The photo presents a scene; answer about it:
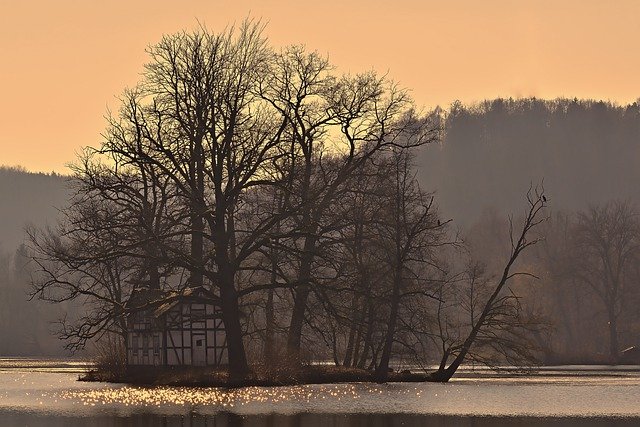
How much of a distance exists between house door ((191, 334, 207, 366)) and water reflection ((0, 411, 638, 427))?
89.2 ft

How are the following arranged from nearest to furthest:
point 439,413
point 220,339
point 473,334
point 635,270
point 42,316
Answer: point 439,413
point 473,334
point 220,339
point 635,270
point 42,316

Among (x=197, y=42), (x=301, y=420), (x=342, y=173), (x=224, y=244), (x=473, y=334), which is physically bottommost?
(x=301, y=420)

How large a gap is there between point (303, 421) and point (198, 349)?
1217 inches

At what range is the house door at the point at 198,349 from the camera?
69.2m

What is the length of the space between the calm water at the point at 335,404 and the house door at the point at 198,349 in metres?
7.07

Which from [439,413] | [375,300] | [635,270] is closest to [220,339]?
[375,300]

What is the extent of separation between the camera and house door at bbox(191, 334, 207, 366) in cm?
6919

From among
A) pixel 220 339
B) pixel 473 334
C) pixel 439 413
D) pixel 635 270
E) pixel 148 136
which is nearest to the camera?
pixel 439 413

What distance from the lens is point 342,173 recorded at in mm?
64438

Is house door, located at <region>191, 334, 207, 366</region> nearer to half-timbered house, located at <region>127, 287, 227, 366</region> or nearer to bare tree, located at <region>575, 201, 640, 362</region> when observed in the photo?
half-timbered house, located at <region>127, 287, 227, 366</region>

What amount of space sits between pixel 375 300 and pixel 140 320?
1512 cm

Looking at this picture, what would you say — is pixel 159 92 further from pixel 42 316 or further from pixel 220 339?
pixel 42 316

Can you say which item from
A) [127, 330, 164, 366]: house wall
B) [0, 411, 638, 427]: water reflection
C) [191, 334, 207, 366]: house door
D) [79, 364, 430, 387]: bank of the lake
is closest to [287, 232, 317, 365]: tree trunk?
[79, 364, 430, 387]: bank of the lake

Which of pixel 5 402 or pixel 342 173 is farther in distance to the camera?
pixel 342 173
